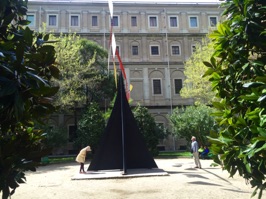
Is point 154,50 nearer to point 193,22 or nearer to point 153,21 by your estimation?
point 153,21

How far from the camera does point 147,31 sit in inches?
1300

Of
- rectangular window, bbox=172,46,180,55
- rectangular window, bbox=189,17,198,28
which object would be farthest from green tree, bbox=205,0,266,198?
rectangular window, bbox=189,17,198,28

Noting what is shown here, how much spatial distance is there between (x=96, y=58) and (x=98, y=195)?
21.8 meters

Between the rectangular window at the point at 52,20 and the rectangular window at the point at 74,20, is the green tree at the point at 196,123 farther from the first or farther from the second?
the rectangular window at the point at 52,20

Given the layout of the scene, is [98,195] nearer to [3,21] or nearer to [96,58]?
[3,21]

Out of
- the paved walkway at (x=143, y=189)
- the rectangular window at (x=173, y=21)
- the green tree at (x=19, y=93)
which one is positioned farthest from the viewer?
the rectangular window at (x=173, y=21)

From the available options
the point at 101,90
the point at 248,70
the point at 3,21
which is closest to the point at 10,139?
the point at 3,21

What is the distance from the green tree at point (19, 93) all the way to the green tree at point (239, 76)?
6.22 feet

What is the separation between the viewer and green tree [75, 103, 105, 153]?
22859 millimetres

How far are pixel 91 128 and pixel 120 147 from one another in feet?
35.7

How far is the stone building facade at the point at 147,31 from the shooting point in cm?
3188

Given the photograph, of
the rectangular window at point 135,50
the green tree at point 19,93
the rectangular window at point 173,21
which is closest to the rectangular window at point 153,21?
the rectangular window at point 173,21

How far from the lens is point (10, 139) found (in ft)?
9.98

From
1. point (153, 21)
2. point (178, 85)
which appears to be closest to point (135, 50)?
point (153, 21)
